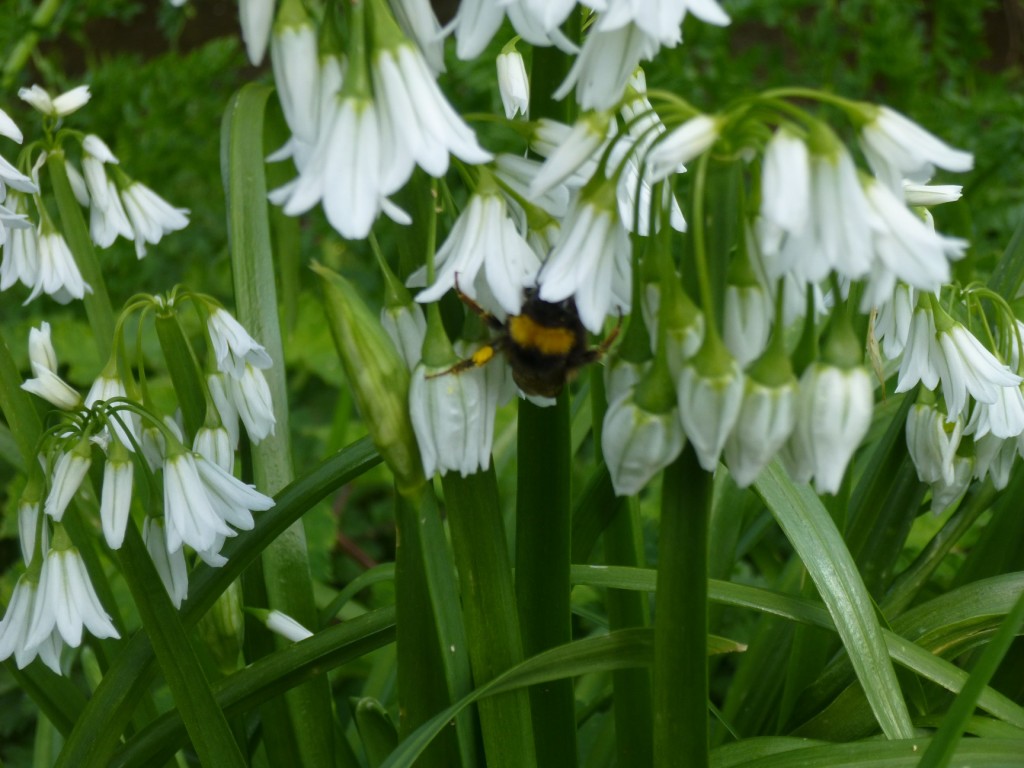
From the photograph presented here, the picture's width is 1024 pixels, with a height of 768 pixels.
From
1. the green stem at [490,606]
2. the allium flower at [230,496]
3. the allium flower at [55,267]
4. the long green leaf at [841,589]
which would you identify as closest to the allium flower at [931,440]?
the long green leaf at [841,589]

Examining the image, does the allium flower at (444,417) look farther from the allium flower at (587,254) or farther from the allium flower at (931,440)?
the allium flower at (931,440)

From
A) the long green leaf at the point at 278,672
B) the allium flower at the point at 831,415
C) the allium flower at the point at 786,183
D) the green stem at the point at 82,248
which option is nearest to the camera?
the allium flower at the point at 786,183

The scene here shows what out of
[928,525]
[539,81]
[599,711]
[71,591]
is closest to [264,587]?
[71,591]

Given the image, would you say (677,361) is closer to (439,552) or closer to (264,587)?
(439,552)

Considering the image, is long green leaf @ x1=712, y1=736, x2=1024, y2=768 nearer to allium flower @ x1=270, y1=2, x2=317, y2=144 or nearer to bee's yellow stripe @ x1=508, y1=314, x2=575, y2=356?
bee's yellow stripe @ x1=508, y1=314, x2=575, y2=356

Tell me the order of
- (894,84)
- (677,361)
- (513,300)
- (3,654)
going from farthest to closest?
(894,84) < (3,654) < (513,300) < (677,361)

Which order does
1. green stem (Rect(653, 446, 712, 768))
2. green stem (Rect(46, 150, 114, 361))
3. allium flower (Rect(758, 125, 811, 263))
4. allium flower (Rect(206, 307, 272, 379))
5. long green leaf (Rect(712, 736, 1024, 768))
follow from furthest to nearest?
green stem (Rect(46, 150, 114, 361)), allium flower (Rect(206, 307, 272, 379)), long green leaf (Rect(712, 736, 1024, 768)), green stem (Rect(653, 446, 712, 768)), allium flower (Rect(758, 125, 811, 263))

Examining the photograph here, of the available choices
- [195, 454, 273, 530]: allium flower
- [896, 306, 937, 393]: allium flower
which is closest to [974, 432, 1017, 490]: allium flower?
[896, 306, 937, 393]: allium flower
